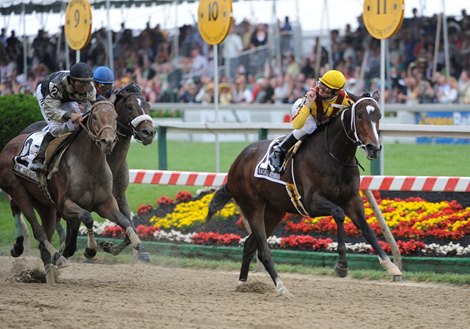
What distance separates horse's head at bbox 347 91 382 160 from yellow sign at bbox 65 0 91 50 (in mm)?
7710

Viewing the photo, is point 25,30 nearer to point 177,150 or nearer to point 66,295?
point 177,150

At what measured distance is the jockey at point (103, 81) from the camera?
10055 millimetres

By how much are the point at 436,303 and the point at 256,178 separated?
2.17m

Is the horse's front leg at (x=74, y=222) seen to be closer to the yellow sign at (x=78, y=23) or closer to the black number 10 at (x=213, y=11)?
the black number 10 at (x=213, y=11)

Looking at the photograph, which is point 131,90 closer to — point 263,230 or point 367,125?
point 263,230

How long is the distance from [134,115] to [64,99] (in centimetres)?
76

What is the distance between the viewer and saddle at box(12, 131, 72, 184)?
9.77 m

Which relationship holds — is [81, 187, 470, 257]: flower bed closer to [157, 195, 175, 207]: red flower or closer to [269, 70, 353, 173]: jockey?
[157, 195, 175, 207]: red flower

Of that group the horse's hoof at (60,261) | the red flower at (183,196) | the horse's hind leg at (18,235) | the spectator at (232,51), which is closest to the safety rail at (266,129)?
the red flower at (183,196)

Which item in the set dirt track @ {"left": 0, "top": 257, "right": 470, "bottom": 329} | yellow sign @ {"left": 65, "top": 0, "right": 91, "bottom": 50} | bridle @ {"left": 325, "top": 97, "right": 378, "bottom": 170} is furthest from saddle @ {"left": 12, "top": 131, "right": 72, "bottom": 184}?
yellow sign @ {"left": 65, "top": 0, "right": 91, "bottom": 50}

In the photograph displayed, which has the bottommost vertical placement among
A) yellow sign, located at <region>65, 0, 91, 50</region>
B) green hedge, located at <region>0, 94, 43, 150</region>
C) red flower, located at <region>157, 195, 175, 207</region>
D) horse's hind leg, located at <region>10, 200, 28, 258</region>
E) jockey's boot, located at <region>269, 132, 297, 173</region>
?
red flower, located at <region>157, 195, 175, 207</region>

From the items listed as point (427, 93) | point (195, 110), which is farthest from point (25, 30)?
point (427, 93)

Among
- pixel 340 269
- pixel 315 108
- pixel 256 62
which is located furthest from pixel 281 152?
pixel 256 62

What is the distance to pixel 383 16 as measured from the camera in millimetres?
Result: 11836
